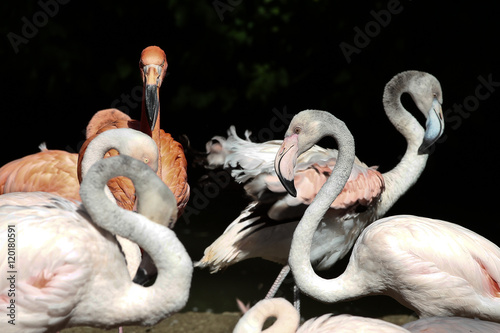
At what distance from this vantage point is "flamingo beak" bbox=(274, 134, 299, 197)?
303cm

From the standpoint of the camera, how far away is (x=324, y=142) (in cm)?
805

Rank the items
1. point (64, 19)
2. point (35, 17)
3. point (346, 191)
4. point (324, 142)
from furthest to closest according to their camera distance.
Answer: point (324, 142), point (64, 19), point (35, 17), point (346, 191)

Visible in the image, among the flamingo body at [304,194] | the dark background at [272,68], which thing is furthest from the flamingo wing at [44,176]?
the dark background at [272,68]

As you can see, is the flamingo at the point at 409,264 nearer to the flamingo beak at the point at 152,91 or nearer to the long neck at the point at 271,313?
the long neck at the point at 271,313

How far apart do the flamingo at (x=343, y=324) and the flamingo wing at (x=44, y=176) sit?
1619mm

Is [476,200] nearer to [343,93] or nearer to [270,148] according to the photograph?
[343,93]

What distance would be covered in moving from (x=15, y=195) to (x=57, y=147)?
5960mm

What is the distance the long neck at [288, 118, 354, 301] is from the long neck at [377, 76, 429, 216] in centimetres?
89

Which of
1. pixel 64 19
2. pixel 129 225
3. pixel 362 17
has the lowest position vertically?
pixel 129 225

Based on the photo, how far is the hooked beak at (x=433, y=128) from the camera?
12.3ft

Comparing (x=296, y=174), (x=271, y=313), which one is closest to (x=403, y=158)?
(x=296, y=174)

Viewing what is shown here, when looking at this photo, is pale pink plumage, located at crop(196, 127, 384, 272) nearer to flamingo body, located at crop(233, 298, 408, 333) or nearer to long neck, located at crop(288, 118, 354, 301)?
long neck, located at crop(288, 118, 354, 301)

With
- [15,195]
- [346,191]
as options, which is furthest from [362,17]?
[15,195]

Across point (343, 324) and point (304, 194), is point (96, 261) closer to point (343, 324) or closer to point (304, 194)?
point (343, 324)
